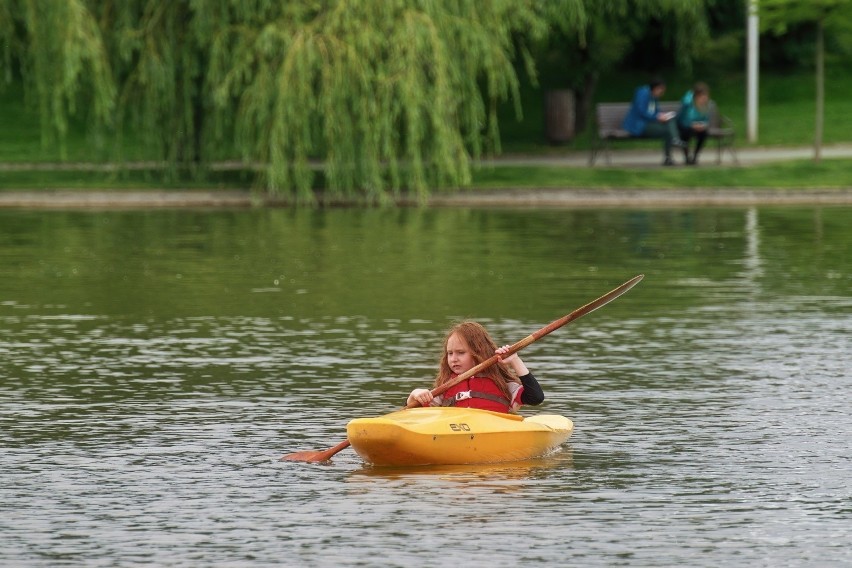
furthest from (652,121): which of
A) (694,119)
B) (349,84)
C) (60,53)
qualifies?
(60,53)

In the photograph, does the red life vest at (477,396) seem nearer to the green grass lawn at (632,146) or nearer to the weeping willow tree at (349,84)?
the weeping willow tree at (349,84)

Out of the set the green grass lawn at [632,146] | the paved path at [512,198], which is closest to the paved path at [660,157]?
the green grass lawn at [632,146]

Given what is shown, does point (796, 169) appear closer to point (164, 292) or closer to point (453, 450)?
point (164, 292)

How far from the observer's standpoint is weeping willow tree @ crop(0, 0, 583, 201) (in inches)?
1184

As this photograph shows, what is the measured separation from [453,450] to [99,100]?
21.2 m

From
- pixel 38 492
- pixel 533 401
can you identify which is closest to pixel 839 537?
pixel 533 401

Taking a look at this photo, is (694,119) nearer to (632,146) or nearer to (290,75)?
(632,146)

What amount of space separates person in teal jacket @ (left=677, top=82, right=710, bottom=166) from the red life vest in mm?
24157

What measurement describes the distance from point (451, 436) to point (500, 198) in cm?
→ 2181

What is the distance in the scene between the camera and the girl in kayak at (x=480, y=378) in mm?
11297

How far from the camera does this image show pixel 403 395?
43.3 feet

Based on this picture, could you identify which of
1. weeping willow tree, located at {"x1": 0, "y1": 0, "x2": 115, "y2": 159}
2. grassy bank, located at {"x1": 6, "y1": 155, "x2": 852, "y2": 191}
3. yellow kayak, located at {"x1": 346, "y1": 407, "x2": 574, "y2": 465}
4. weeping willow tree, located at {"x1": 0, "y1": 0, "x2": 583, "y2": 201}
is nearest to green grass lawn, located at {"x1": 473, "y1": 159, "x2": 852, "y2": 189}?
grassy bank, located at {"x1": 6, "y1": 155, "x2": 852, "y2": 191}

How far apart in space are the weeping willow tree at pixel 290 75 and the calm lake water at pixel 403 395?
4.38m

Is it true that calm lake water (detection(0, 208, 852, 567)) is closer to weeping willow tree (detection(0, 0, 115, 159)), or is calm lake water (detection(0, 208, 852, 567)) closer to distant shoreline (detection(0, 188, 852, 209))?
weeping willow tree (detection(0, 0, 115, 159))
